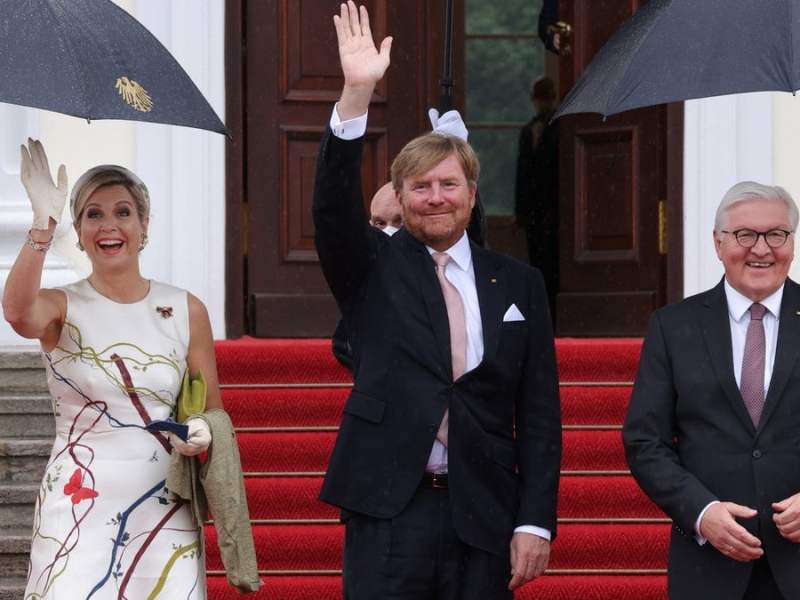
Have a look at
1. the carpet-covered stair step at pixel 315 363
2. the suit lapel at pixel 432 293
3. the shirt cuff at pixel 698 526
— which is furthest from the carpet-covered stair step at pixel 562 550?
the suit lapel at pixel 432 293

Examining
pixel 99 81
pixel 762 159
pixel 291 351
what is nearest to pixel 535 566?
pixel 99 81

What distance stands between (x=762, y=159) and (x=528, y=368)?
11.4 ft

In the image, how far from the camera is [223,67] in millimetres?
7590

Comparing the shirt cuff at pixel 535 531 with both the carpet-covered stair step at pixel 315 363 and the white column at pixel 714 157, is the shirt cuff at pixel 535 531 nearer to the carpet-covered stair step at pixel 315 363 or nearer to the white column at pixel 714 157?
the carpet-covered stair step at pixel 315 363

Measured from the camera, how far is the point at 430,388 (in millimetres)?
4180

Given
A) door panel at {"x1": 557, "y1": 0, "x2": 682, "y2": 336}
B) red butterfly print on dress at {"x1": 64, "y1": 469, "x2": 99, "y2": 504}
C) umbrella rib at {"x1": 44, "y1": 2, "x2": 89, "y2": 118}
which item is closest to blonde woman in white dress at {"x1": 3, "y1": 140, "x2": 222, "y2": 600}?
red butterfly print on dress at {"x1": 64, "y1": 469, "x2": 99, "y2": 504}

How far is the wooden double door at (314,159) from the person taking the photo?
25.2ft

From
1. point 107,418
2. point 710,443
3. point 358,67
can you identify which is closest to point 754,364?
point 710,443

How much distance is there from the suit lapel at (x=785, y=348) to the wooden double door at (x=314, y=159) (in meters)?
3.36

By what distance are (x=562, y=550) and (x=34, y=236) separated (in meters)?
2.64

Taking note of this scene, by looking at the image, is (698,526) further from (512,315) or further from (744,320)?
(512,315)

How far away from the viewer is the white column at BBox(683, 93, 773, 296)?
7461mm

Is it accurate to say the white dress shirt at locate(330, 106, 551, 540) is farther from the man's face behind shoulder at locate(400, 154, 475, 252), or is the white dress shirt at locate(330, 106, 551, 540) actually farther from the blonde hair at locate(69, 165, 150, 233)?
the blonde hair at locate(69, 165, 150, 233)

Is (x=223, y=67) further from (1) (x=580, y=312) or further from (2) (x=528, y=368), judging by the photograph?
(2) (x=528, y=368)
